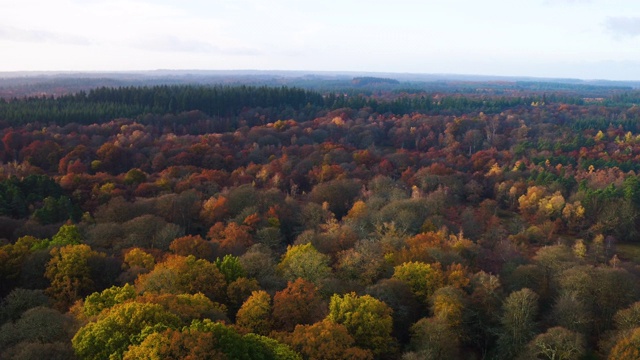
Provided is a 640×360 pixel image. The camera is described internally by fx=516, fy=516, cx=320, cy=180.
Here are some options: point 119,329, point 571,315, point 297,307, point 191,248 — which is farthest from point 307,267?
point 571,315

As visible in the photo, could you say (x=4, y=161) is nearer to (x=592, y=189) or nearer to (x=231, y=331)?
(x=231, y=331)

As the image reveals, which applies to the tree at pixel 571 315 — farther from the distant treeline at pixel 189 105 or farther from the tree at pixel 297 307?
the distant treeline at pixel 189 105

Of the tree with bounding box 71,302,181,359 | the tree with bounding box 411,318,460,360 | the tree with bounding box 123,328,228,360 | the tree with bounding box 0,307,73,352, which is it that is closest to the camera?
the tree with bounding box 123,328,228,360

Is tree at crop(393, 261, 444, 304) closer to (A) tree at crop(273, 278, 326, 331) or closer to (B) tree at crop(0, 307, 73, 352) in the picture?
(A) tree at crop(273, 278, 326, 331)

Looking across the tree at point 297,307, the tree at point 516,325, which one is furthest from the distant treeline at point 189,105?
the tree at point 516,325

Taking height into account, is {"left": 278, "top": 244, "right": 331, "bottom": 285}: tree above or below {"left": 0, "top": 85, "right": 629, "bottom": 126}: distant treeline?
below

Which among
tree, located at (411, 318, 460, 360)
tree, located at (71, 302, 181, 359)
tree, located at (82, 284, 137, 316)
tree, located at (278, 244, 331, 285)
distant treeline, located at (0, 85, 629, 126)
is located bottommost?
tree, located at (411, 318, 460, 360)

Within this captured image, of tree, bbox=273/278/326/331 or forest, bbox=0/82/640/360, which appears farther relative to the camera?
tree, bbox=273/278/326/331

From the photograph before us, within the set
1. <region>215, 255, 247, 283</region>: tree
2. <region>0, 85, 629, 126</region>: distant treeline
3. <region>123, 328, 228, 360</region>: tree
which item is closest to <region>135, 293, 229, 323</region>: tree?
<region>123, 328, 228, 360</region>: tree

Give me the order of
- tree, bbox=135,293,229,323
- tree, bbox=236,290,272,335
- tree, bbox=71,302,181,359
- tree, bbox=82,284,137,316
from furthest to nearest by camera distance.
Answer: tree, bbox=236,290,272,335
tree, bbox=82,284,137,316
tree, bbox=135,293,229,323
tree, bbox=71,302,181,359
